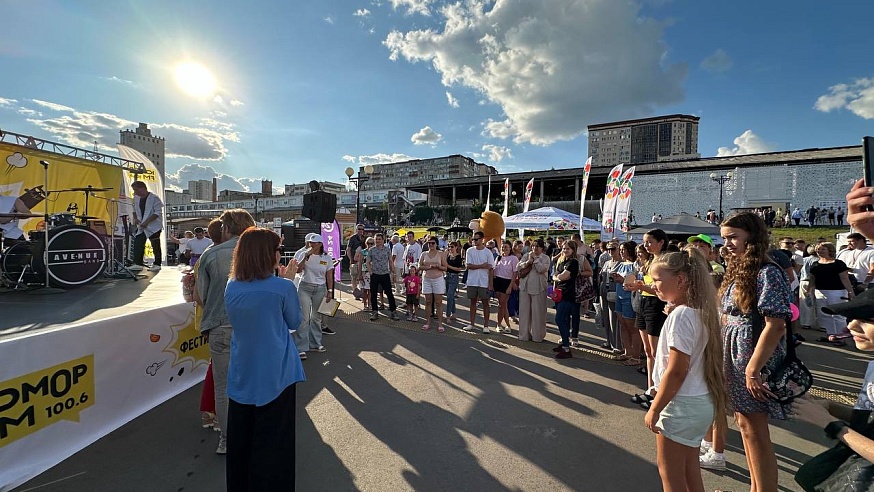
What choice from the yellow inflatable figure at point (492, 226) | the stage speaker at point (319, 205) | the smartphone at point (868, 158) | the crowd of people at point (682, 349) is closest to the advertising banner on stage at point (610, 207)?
the yellow inflatable figure at point (492, 226)

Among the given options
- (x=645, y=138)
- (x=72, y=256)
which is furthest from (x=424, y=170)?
(x=72, y=256)

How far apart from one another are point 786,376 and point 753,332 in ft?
0.94

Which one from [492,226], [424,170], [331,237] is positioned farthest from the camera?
[424,170]

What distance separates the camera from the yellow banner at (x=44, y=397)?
2.60 metres

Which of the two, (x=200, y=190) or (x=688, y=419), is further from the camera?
→ (x=200, y=190)

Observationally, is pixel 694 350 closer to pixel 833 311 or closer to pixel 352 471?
pixel 833 311

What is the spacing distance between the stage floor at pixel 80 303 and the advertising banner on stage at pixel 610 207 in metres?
11.4

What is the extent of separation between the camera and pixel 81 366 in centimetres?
310

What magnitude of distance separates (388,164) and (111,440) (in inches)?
5576

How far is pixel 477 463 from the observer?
117 inches

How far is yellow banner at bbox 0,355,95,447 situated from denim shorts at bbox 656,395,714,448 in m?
4.26

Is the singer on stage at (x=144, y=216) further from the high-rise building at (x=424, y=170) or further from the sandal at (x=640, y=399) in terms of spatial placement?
the high-rise building at (x=424, y=170)

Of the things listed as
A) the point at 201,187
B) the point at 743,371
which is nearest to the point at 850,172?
the point at 743,371

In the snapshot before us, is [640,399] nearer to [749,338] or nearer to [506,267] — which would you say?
[749,338]
